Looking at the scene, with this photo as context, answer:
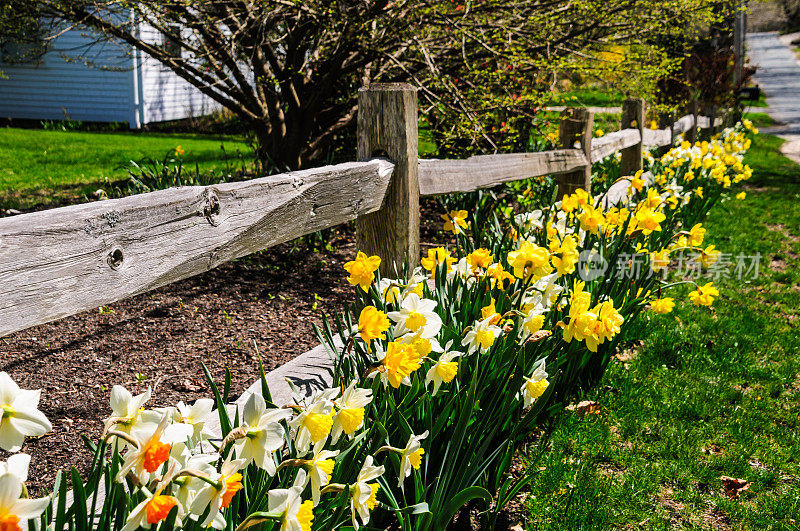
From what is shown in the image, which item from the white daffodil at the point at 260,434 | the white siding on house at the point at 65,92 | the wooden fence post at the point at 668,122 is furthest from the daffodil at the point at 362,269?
the white siding on house at the point at 65,92

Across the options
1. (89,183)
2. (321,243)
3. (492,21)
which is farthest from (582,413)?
(89,183)

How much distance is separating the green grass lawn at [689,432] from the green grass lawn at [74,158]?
12.0ft

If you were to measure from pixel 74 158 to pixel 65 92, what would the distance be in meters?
6.45

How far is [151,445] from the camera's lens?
3.45ft

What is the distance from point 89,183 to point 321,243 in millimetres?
3256

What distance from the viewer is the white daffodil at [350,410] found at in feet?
4.55

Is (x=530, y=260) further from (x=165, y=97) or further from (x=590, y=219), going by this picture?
(x=165, y=97)

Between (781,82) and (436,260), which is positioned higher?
(781,82)

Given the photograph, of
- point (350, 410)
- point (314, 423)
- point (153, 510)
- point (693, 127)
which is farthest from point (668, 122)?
point (153, 510)

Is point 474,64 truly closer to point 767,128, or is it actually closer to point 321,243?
point 321,243

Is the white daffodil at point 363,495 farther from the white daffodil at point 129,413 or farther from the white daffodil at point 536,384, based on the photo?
the white daffodil at point 536,384

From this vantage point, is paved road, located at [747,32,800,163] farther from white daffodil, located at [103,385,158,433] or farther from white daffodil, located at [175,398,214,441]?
white daffodil, located at [103,385,158,433]

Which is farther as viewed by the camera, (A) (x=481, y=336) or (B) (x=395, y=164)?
(B) (x=395, y=164)

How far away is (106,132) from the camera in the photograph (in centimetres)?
1306
